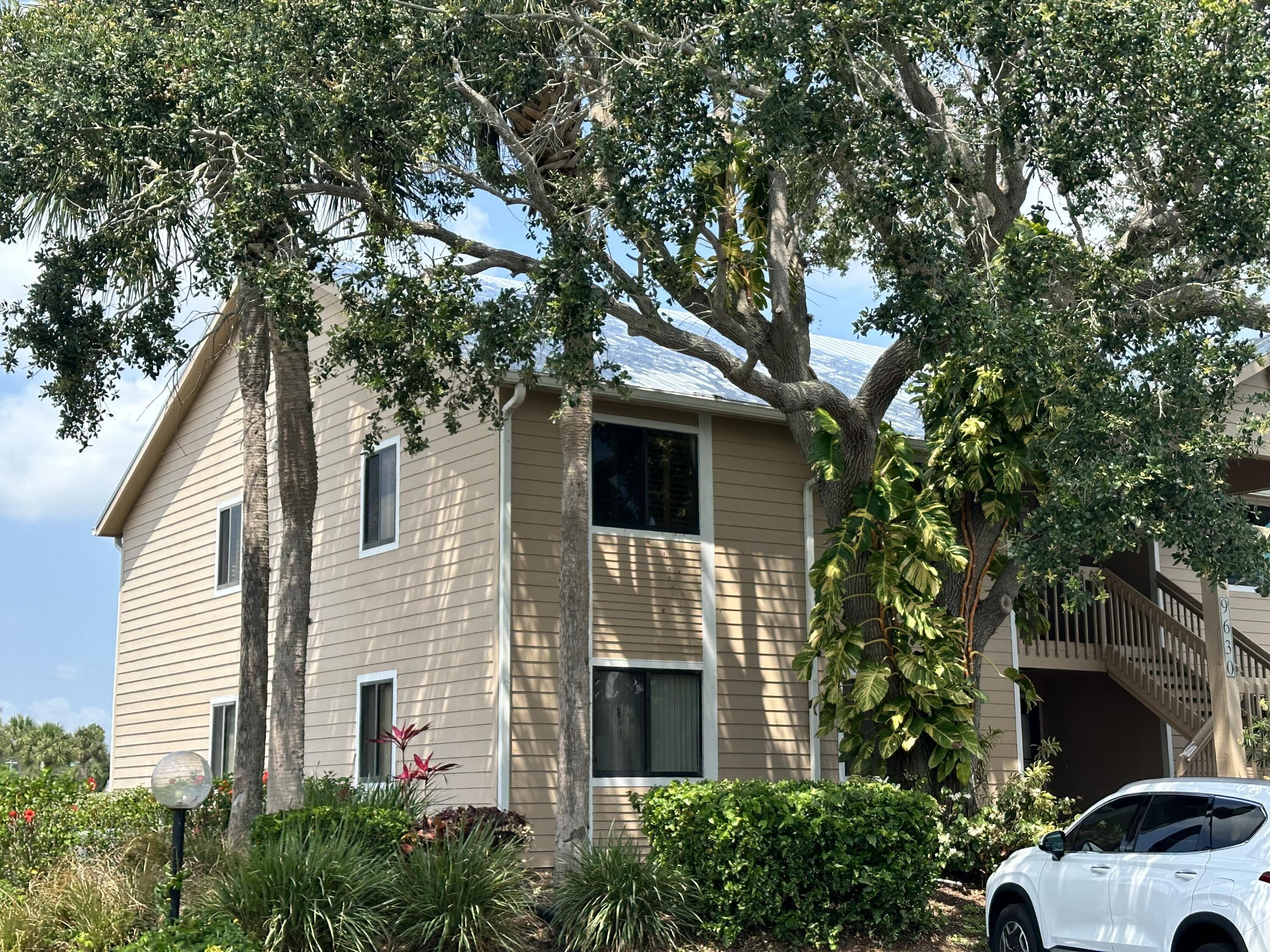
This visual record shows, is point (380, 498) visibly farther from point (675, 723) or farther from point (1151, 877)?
point (1151, 877)

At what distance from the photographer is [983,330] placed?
460 inches

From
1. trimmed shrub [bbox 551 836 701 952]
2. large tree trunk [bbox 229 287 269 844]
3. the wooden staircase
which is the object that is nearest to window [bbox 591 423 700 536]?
large tree trunk [bbox 229 287 269 844]

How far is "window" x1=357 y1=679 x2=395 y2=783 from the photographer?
1689 cm

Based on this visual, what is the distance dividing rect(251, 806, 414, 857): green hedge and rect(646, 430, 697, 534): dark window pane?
5.49 m

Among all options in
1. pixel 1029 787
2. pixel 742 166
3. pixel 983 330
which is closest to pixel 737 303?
pixel 742 166

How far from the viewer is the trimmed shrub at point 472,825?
12.5 m

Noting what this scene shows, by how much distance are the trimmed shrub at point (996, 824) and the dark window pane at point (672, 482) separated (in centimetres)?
475

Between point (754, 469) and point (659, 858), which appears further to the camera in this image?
point (754, 469)

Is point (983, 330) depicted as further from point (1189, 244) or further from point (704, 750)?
point (704, 750)

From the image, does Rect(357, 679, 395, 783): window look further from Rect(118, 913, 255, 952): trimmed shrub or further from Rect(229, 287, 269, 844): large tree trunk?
Rect(118, 913, 255, 952): trimmed shrub

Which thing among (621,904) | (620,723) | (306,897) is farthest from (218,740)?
(621,904)

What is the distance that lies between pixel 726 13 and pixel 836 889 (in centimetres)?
798

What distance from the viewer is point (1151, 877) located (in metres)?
9.61

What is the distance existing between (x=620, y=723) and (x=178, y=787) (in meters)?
6.67
